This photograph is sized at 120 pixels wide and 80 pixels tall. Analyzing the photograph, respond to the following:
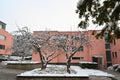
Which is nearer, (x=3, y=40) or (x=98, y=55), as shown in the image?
(x=98, y=55)

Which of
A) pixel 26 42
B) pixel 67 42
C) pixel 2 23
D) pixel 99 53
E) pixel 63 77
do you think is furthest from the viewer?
pixel 2 23

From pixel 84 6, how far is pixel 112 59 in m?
29.9

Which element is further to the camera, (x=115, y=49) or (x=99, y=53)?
(x=99, y=53)

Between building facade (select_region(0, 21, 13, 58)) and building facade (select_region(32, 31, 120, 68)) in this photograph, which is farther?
building facade (select_region(0, 21, 13, 58))

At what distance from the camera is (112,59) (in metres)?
33.2

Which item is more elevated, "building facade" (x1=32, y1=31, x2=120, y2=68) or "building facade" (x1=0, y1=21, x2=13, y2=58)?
"building facade" (x1=0, y1=21, x2=13, y2=58)

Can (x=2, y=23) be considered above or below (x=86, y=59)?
above

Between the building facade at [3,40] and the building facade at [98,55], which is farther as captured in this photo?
the building facade at [3,40]

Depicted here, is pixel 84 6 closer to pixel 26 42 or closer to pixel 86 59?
pixel 26 42

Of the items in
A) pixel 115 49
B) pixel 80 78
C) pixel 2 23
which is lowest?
pixel 80 78

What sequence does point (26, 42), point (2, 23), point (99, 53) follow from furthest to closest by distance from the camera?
point (2, 23) → point (99, 53) → point (26, 42)

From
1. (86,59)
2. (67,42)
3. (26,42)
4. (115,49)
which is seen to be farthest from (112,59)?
(26,42)

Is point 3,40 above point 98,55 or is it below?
above

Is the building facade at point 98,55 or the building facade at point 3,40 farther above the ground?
the building facade at point 3,40
